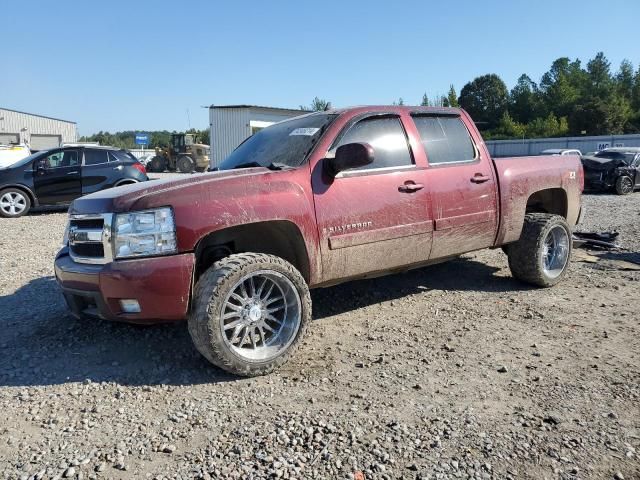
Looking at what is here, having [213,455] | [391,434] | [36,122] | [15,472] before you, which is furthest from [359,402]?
[36,122]

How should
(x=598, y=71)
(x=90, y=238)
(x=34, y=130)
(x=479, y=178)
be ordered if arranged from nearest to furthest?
(x=90, y=238) < (x=479, y=178) < (x=34, y=130) < (x=598, y=71)

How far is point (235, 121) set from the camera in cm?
2650

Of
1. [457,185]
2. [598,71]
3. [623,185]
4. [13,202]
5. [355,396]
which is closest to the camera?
[355,396]

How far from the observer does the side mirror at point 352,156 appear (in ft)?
12.3

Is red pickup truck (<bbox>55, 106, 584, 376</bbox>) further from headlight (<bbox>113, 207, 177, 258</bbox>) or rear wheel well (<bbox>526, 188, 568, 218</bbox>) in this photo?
rear wheel well (<bbox>526, 188, 568, 218</bbox>)

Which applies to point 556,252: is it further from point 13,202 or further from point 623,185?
point 623,185

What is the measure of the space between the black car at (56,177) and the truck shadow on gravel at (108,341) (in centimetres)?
679

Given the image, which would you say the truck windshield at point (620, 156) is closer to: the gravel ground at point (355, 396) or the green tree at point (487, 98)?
the gravel ground at point (355, 396)

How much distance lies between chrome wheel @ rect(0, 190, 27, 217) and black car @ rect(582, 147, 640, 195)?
16430 mm

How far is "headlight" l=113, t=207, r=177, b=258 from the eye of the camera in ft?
10.9

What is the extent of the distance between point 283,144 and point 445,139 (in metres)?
1.60

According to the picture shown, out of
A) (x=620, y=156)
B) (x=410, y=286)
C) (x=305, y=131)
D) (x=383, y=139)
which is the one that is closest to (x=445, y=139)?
(x=383, y=139)

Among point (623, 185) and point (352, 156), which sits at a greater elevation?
point (352, 156)

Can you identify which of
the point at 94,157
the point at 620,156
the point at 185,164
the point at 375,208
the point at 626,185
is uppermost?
the point at 185,164
